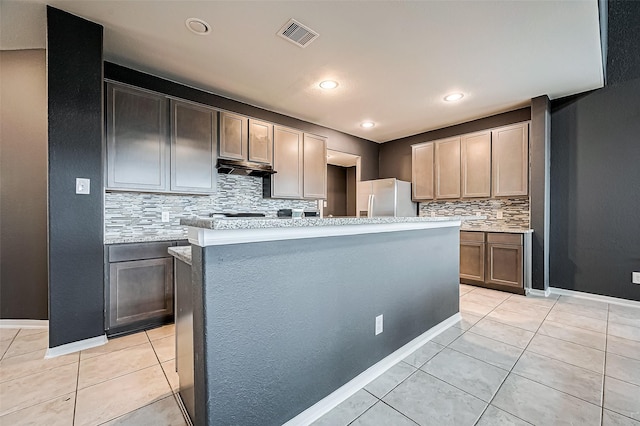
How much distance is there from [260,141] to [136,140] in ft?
4.55

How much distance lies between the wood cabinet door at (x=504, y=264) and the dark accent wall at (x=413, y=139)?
73.9 inches

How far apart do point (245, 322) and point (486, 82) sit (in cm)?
359

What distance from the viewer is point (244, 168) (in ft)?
10.8

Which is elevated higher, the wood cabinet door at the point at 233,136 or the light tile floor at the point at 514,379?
the wood cabinet door at the point at 233,136

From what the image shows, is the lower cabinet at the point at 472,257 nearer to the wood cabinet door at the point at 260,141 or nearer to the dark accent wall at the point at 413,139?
the dark accent wall at the point at 413,139

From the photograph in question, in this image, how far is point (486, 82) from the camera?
3088 millimetres

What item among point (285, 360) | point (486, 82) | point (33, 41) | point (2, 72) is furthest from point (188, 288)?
point (486, 82)

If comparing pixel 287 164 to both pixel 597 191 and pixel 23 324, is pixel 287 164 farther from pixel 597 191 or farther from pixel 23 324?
pixel 597 191

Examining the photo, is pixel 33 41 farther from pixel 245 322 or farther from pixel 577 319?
pixel 577 319

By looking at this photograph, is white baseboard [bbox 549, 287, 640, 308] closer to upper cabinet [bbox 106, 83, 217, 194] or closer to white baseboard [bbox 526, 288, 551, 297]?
white baseboard [bbox 526, 288, 551, 297]

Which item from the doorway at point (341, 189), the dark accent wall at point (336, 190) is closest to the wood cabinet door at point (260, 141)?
the doorway at point (341, 189)

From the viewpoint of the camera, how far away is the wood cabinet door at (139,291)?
227 cm

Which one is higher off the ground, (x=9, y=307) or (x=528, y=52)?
(x=528, y=52)

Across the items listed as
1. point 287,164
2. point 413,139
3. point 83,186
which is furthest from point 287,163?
point 413,139
